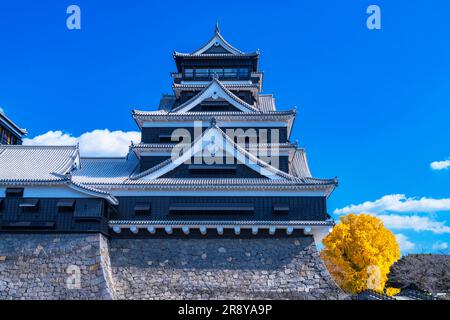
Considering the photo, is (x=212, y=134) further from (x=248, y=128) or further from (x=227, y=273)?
(x=227, y=273)

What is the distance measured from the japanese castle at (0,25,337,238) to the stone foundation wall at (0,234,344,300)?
1.54ft

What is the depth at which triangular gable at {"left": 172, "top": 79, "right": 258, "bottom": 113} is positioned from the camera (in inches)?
875

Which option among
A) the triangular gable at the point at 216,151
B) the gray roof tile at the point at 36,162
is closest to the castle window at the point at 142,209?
the triangular gable at the point at 216,151

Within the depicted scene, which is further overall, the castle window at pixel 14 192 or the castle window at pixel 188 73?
the castle window at pixel 188 73

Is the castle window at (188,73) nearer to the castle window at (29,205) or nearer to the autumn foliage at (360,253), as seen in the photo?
the castle window at (29,205)

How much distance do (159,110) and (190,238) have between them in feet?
29.2

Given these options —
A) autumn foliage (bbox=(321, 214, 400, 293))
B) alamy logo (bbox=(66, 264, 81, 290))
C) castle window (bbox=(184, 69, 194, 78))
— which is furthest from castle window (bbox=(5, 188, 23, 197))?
autumn foliage (bbox=(321, 214, 400, 293))

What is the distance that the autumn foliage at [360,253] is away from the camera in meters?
28.1

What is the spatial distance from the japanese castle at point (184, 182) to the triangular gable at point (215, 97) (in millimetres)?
56

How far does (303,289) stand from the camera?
16.5m

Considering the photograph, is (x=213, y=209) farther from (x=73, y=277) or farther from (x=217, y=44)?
(x=217, y=44)

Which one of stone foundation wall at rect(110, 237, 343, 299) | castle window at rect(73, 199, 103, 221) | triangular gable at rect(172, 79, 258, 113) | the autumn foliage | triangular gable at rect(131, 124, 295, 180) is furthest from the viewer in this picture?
the autumn foliage

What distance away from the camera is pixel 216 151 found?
19141 millimetres

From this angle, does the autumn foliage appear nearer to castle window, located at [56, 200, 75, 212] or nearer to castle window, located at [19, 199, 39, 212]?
castle window, located at [56, 200, 75, 212]
